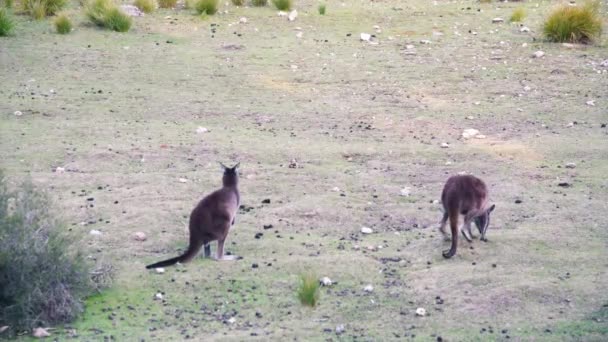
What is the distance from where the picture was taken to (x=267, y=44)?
16.2 metres

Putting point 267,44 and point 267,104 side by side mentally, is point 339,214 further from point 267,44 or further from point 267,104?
point 267,44

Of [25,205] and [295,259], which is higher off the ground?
[25,205]

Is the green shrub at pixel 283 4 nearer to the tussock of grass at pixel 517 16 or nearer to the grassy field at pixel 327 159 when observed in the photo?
the grassy field at pixel 327 159

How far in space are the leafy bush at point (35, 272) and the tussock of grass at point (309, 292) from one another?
5.14ft

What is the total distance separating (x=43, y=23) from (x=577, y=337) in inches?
506

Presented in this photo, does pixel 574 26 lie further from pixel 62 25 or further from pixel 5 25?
pixel 5 25

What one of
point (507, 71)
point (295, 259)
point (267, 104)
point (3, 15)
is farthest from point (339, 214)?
point (3, 15)

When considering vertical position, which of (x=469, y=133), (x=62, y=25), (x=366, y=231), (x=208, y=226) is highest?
(x=62, y=25)

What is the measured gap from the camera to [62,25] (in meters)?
16.5

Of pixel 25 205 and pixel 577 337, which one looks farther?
pixel 25 205

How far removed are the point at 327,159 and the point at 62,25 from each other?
7220 mm

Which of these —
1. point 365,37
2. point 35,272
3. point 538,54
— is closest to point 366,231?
point 35,272

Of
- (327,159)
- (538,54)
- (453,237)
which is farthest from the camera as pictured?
(538,54)

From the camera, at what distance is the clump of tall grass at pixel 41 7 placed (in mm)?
17453
